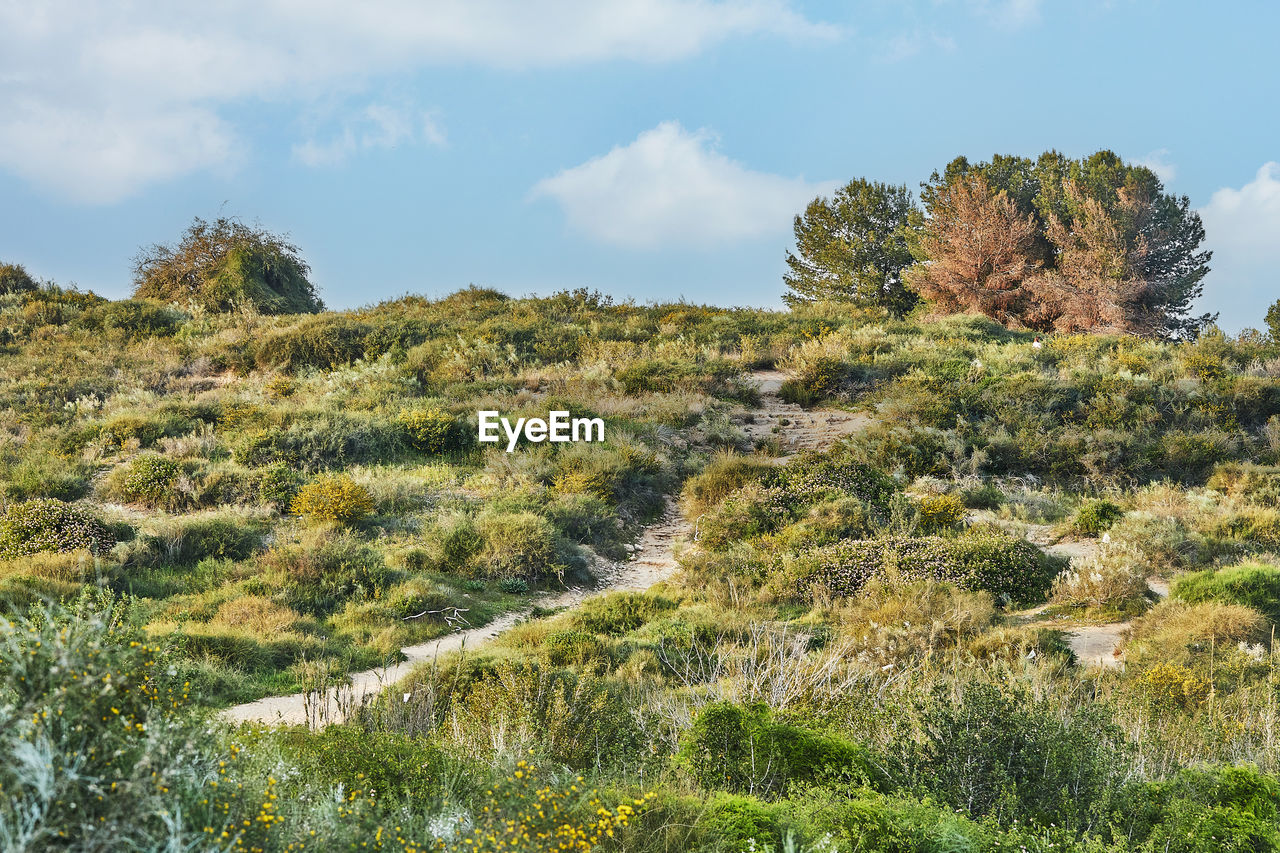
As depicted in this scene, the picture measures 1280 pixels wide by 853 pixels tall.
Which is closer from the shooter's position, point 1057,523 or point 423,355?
point 1057,523

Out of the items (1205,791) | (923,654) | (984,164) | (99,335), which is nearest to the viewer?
(1205,791)

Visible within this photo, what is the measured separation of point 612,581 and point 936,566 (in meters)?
4.02

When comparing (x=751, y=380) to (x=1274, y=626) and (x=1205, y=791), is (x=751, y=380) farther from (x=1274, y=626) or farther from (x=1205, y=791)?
(x=1205, y=791)

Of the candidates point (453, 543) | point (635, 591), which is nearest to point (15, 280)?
point (453, 543)

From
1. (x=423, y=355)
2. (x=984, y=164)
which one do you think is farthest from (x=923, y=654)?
(x=984, y=164)

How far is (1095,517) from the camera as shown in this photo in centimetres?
1148

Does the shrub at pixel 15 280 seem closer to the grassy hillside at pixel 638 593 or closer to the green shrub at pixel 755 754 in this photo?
the grassy hillside at pixel 638 593

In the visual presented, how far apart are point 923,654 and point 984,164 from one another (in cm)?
3311

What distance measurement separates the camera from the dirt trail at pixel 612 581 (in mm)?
6301

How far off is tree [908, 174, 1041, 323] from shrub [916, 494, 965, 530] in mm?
20934

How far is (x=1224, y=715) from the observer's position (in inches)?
228

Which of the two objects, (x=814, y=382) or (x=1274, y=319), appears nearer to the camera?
(x=814, y=382)

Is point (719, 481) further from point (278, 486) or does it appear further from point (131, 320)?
point (131, 320)

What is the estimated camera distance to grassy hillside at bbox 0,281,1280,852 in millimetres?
3350
